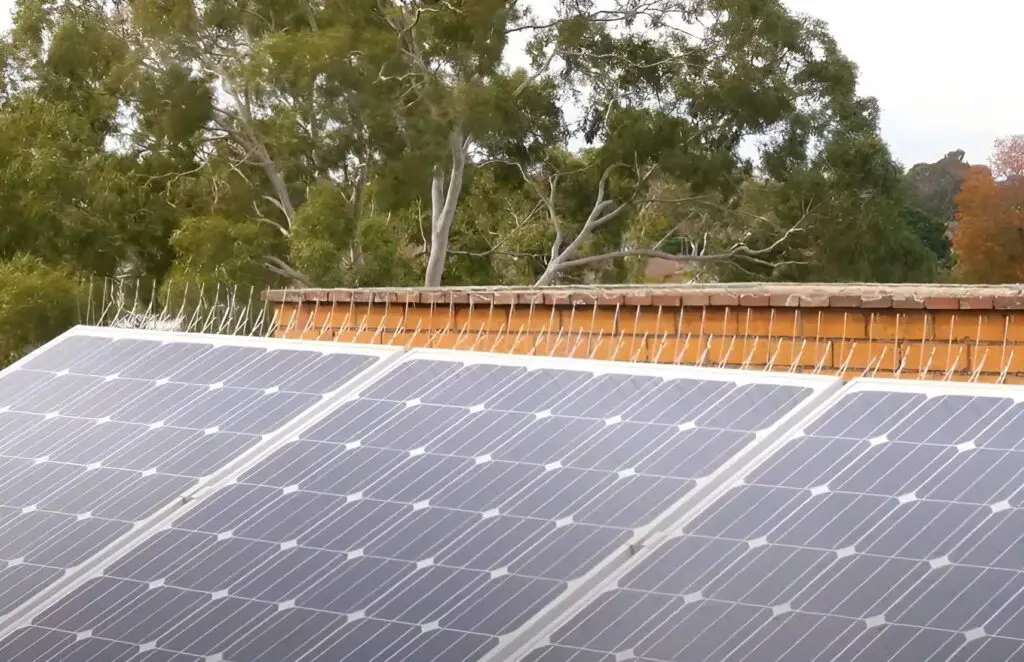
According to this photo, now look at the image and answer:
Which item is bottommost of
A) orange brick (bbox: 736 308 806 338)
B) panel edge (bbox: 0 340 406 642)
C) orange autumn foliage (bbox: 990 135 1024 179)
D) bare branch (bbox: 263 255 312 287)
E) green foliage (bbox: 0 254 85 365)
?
green foliage (bbox: 0 254 85 365)

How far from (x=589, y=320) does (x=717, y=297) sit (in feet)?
2.66

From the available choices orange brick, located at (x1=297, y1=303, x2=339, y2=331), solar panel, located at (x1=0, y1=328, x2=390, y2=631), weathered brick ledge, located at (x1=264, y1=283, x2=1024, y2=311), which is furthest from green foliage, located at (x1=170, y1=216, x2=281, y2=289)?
solar panel, located at (x1=0, y1=328, x2=390, y2=631)

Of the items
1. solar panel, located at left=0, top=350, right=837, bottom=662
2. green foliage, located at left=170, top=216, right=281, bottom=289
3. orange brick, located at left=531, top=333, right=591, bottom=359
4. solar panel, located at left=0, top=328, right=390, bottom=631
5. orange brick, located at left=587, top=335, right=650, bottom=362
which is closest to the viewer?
solar panel, located at left=0, top=350, right=837, bottom=662

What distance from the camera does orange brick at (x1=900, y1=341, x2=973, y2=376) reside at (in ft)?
25.1

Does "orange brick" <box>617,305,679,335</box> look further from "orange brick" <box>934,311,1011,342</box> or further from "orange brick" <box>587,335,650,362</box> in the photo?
"orange brick" <box>934,311,1011,342</box>

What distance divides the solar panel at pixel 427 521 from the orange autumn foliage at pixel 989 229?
2604 inches

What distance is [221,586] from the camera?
4207mm

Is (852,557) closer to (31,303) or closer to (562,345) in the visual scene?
(562,345)

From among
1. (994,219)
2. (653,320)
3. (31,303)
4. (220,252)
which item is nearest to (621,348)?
(653,320)

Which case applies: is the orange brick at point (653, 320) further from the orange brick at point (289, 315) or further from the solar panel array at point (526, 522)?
the solar panel array at point (526, 522)

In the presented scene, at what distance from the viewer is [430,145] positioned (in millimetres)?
33250

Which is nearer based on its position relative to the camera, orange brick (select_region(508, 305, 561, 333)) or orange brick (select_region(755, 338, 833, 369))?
orange brick (select_region(755, 338, 833, 369))

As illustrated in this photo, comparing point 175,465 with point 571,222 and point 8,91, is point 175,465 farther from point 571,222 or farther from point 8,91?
point 571,222

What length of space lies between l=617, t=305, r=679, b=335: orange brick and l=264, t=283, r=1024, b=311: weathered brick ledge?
54 millimetres
